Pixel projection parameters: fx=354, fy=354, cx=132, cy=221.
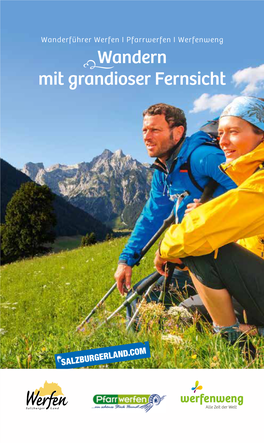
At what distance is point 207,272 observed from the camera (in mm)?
2982

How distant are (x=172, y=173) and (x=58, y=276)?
578 cm

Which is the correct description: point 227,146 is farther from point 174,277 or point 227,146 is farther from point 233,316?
point 174,277

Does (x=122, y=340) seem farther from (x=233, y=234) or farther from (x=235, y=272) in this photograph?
(x=233, y=234)

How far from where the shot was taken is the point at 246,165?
9.45 ft

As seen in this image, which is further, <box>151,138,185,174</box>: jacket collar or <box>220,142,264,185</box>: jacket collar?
<box>151,138,185,174</box>: jacket collar
